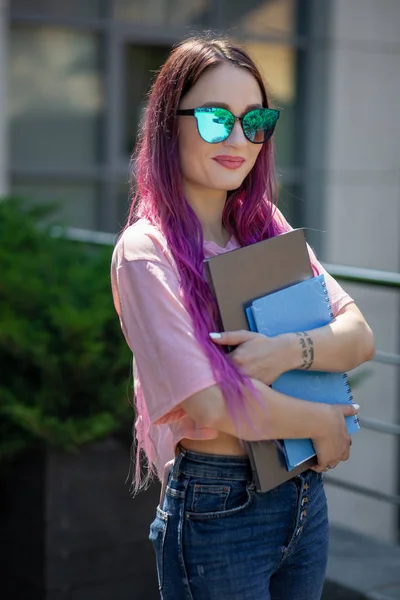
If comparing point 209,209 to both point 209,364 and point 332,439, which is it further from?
point 332,439

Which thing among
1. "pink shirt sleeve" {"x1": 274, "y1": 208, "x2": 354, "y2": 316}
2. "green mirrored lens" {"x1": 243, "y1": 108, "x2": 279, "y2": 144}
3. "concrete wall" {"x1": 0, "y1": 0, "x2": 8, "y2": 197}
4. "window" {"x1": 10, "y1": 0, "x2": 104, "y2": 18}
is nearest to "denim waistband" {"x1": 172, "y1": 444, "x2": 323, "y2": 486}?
"pink shirt sleeve" {"x1": 274, "y1": 208, "x2": 354, "y2": 316}

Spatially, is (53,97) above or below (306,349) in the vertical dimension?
above

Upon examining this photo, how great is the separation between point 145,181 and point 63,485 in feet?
6.01

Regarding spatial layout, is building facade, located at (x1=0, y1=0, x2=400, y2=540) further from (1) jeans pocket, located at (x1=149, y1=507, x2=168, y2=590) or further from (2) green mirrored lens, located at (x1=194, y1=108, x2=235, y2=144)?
(1) jeans pocket, located at (x1=149, y1=507, x2=168, y2=590)

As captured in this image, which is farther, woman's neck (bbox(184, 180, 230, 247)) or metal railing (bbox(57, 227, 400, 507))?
metal railing (bbox(57, 227, 400, 507))

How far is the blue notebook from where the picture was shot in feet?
6.14

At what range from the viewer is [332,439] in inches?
74.9

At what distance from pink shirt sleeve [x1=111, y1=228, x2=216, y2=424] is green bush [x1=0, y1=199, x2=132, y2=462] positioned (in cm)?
169

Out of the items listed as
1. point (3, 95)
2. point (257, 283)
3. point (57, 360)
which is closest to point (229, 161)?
point (257, 283)

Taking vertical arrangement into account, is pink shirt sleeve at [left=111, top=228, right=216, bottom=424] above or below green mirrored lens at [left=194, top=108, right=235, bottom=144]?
below

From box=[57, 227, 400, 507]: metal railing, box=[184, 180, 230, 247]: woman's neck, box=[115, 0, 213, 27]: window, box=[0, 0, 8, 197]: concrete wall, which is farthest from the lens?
box=[115, 0, 213, 27]: window

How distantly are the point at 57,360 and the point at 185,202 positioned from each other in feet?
5.76

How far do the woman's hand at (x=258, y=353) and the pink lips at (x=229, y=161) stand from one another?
366mm

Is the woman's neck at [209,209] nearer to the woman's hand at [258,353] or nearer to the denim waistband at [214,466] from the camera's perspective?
the woman's hand at [258,353]
